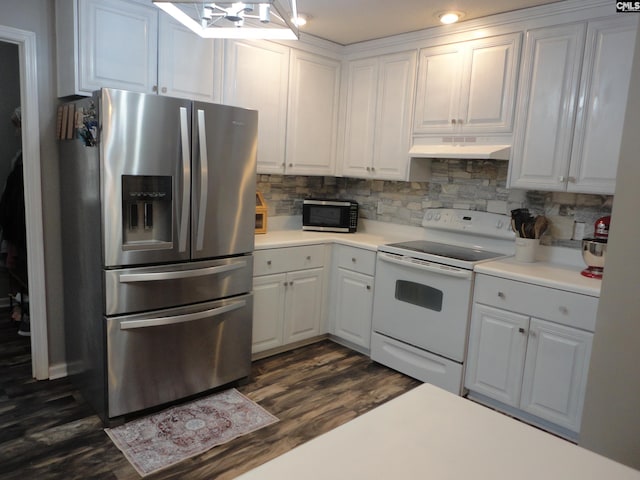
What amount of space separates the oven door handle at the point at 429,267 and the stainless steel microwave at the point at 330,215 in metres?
0.67

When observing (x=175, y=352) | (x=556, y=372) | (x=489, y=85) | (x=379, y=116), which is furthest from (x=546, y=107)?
(x=175, y=352)

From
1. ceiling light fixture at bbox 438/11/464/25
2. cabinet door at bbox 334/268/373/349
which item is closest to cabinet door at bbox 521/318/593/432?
cabinet door at bbox 334/268/373/349

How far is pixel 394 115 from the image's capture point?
11.7 ft

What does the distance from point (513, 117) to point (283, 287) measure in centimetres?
192

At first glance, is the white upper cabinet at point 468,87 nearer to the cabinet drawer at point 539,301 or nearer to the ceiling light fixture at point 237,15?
the cabinet drawer at point 539,301

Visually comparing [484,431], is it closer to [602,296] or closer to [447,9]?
[602,296]

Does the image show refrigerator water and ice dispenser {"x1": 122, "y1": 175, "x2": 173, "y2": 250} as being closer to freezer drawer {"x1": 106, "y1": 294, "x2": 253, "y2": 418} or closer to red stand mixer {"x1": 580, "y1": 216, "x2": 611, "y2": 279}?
freezer drawer {"x1": 106, "y1": 294, "x2": 253, "y2": 418}

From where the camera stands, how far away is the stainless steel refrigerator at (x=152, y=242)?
2.35 meters

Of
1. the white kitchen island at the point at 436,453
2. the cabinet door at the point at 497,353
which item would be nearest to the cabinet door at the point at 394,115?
the cabinet door at the point at 497,353

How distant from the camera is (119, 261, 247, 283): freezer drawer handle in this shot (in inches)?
95.3

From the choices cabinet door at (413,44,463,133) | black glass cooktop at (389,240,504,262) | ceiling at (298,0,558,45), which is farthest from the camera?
cabinet door at (413,44,463,133)

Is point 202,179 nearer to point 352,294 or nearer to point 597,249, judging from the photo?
point 352,294

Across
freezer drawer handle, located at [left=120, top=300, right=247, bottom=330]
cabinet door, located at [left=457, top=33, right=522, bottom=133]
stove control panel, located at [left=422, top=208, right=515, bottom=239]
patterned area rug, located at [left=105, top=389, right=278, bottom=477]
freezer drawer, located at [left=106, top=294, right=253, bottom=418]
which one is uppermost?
cabinet door, located at [left=457, top=33, right=522, bottom=133]

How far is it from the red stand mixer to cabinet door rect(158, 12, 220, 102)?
2490 mm
